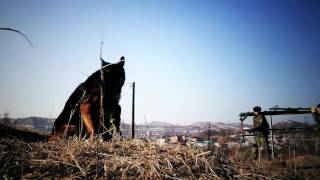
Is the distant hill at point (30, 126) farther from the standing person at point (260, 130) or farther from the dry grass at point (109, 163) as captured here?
the standing person at point (260, 130)

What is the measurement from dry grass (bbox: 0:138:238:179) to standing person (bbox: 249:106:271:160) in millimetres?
10614

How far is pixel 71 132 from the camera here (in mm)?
5199

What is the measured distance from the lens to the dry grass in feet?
6.40

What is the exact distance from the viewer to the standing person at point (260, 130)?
40.0 ft

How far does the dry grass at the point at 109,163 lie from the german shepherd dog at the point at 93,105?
253 cm

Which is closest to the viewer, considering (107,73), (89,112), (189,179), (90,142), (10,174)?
(10,174)

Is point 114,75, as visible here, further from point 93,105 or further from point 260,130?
point 260,130

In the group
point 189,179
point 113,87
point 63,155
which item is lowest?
point 189,179

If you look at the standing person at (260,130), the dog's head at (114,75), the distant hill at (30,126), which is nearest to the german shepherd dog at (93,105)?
the dog's head at (114,75)

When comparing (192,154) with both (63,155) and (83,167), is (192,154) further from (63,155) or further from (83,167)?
(63,155)

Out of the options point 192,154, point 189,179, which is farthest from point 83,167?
point 192,154

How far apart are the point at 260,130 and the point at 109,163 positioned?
1162 cm

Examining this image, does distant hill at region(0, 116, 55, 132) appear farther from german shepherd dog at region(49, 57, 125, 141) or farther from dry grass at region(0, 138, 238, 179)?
dry grass at region(0, 138, 238, 179)

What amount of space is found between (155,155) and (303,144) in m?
19.3
